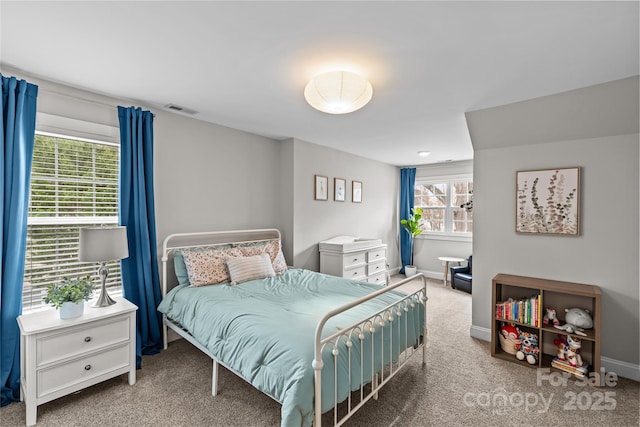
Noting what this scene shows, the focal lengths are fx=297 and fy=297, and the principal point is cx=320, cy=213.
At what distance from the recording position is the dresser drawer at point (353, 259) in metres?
4.28

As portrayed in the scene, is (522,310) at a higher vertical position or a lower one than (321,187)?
lower

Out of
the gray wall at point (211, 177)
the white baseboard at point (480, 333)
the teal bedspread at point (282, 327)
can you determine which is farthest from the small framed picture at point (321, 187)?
the white baseboard at point (480, 333)

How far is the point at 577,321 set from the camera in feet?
8.39

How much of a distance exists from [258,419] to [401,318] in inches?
48.3

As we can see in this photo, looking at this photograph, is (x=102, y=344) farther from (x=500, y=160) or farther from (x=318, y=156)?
(x=500, y=160)

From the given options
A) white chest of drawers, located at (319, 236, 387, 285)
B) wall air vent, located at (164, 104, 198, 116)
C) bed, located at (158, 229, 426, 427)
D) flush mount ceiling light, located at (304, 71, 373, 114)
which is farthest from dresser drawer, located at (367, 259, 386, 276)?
wall air vent, located at (164, 104, 198, 116)

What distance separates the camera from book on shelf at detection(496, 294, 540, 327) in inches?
107

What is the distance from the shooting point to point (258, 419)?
6.45 ft

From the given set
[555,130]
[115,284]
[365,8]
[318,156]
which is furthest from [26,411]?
[555,130]

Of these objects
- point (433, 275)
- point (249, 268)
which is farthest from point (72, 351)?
point (433, 275)

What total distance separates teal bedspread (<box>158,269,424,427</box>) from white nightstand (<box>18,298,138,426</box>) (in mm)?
455

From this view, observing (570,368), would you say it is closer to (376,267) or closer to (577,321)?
(577,321)

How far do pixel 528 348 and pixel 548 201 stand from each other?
1395 mm

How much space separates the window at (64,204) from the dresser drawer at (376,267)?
332 centimetres
